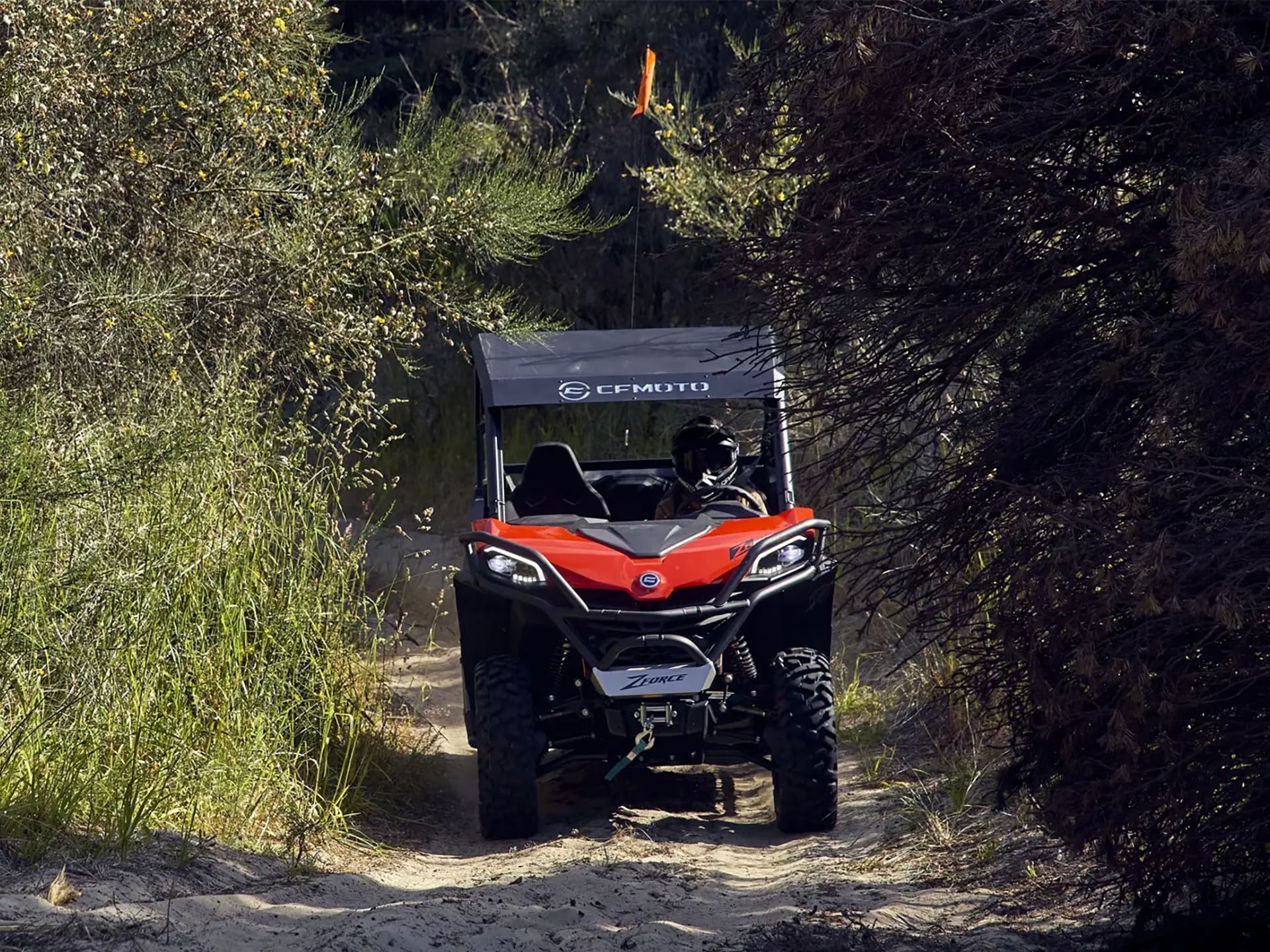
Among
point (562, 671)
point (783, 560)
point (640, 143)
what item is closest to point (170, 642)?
point (562, 671)

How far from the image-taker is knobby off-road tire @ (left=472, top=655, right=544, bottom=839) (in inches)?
213

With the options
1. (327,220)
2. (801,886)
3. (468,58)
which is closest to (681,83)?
(468,58)

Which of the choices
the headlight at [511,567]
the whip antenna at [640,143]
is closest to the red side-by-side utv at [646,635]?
the headlight at [511,567]

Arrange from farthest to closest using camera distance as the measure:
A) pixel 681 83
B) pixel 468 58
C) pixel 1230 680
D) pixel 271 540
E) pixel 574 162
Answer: pixel 468 58, pixel 681 83, pixel 574 162, pixel 271 540, pixel 1230 680

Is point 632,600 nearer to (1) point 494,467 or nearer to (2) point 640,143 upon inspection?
(1) point 494,467

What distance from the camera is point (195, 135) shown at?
775cm

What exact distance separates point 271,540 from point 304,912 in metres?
2.09

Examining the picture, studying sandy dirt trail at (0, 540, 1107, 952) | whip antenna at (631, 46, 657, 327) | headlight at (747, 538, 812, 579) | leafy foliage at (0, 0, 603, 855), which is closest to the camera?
sandy dirt trail at (0, 540, 1107, 952)

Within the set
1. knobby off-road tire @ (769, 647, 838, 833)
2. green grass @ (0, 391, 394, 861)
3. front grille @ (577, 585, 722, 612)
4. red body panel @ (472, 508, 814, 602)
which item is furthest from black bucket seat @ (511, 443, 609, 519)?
knobby off-road tire @ (769, 647, 838, 833)

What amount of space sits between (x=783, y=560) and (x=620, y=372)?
1244 millimetres

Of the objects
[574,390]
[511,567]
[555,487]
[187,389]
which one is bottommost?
[511,567]

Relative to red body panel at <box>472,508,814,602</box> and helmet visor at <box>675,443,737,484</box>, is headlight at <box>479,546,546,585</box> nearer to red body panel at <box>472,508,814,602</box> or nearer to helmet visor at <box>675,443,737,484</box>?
red body panel at <box>472,508,814,602</box>

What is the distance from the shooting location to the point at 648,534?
5613 millimetres

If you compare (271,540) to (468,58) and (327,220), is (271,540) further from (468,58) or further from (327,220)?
(468,58)
